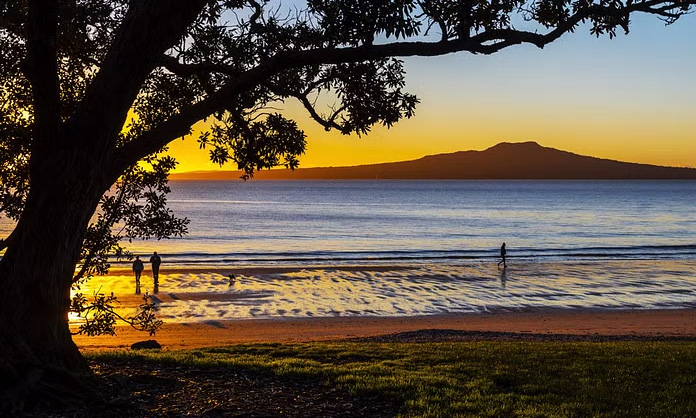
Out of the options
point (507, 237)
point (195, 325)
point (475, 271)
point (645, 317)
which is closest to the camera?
point (195, 325)

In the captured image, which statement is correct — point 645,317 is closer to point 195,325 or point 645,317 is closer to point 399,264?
point 195,325

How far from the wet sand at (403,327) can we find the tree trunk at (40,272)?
13.4m

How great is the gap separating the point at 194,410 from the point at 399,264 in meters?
41.5

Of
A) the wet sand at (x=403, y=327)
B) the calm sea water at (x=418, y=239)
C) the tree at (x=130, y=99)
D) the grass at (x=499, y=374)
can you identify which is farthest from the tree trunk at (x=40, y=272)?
the calm sea water at (x=418, y=239)

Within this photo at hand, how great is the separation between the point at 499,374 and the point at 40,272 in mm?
7533

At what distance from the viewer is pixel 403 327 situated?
25938mm

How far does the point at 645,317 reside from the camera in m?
28.9

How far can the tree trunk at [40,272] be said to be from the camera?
8180 millimetres

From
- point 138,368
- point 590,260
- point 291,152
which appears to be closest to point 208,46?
point 291,152

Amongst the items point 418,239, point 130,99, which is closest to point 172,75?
point 130,99

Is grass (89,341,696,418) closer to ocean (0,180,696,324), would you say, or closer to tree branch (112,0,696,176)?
tree branch (112,0,696,176)

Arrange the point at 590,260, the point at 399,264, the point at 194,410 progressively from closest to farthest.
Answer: the point at 194,410, the point at 399,264, the point at 590,260

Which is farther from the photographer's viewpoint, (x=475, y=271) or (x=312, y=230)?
(x=312, y=230)

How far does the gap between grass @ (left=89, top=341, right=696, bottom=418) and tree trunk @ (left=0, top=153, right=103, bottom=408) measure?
13.0 ft
